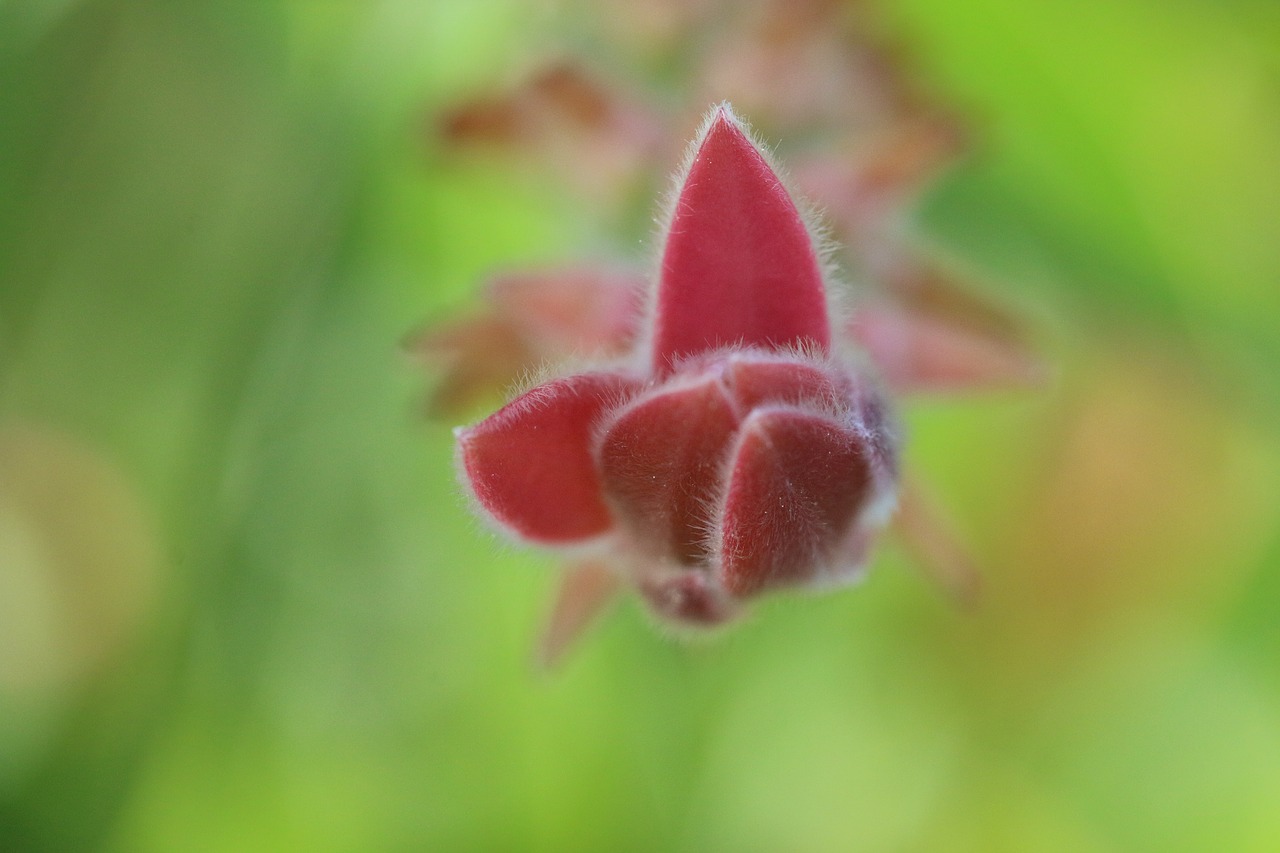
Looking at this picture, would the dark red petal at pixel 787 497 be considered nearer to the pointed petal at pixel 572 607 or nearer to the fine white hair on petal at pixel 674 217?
the fine white hair on petal at pixel 674 217

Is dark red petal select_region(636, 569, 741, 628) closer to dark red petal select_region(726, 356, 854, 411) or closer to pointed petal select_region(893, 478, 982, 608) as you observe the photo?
dark red petal select_region(726, 356, 854, 411)

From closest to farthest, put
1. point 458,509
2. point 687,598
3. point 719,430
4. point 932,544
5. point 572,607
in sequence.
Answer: point 719,430, point 687,598, point 572,607, point 932,544, point 458,509

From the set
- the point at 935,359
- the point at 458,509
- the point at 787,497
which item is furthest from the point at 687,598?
the point at 458,509

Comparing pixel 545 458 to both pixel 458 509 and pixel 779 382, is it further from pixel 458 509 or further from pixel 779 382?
pixel 458 509

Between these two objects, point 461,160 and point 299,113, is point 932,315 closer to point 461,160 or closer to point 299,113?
point 461,160

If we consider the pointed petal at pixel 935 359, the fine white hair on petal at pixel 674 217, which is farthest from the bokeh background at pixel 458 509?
the fine white hair on petal at pixel 674 217

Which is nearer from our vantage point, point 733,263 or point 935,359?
point 733,263
